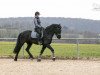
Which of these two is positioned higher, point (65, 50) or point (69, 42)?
point (69, 42)

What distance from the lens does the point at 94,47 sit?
2856 centimetres

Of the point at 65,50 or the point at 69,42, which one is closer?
the point at 69,42

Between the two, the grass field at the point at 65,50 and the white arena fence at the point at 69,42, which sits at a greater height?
the white arena fence at the point at 69,42

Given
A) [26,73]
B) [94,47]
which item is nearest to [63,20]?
[94,47]

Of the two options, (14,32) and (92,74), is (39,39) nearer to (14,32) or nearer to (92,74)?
(14,32)

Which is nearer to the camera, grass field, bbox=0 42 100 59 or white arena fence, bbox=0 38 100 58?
white arena fence, bbox=0 38 100 58

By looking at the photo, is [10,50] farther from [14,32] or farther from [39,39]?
[39,39]

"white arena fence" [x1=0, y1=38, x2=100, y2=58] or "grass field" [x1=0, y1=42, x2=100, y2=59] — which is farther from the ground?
"white arena fence" [x1=0, y1=38, x2=100, y2=58]

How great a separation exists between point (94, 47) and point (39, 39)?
22.5 ft

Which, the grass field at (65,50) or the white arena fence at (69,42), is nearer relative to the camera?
the white arena fence at (69,42)

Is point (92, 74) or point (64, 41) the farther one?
point (64, 41)

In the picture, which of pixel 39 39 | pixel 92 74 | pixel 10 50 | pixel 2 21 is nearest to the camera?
pixel 92 74

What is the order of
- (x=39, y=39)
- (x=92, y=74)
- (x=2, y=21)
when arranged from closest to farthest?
(x=92, y=74), (x=39, y=39), (x=2, y=21)

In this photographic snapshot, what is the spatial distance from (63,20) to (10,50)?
5.43m
